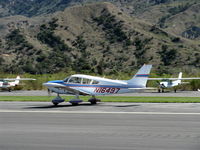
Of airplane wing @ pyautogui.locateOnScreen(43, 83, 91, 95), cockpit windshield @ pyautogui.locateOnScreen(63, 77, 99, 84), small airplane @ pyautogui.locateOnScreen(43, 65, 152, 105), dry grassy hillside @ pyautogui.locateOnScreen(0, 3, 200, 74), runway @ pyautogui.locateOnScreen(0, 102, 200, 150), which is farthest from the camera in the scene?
dry grassy hillside @ pyautogui.locateOnScreen(0, 3, 200, 74)

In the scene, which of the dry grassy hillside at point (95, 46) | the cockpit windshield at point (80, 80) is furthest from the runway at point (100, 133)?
the dry grassy hillside at point (95, 46)

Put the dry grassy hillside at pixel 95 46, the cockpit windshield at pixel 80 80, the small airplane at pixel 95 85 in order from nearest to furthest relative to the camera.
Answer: the small airplane at pixel 95 85 → the cockpit windshield at pixel 80 80 → the dry grassy hillside at pixel 95 46

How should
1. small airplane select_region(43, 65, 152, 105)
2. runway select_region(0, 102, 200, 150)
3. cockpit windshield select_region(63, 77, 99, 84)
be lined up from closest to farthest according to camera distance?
runway select_region(0, 102, 200, 150) < small airplane select_region(43, 65, 152, 105) < cockpit windshield select_region(63, 77, 99, 84)

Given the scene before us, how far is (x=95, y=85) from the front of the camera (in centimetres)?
3083

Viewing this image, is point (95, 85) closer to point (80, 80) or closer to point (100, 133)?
point (80, 80)

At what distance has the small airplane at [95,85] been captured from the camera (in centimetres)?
3005

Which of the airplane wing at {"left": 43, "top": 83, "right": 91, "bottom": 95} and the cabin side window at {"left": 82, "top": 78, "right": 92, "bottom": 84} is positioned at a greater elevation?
the cabin side window at {"left": 82, "top": 78, "right": 92, "bottom": 84}

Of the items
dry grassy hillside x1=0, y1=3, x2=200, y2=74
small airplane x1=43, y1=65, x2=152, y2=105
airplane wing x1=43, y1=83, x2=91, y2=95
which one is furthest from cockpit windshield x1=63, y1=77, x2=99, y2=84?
dry grassy hillside x1=0, y1=3, x2=200, y2=74

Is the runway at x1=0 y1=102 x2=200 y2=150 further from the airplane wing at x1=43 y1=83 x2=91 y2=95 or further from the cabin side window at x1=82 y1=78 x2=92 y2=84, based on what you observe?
the cabin side window at x1=82 y1=78 x2=92 y2=84

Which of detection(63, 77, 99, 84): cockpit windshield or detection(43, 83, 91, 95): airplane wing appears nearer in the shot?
detection(43, 83, 91, 95): airplane wing

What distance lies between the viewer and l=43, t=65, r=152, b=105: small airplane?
98.6 feet

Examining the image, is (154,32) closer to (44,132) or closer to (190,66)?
(190,66)

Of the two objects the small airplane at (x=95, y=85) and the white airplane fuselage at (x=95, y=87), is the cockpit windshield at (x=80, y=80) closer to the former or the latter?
the small airplane at (x=95, y=85)

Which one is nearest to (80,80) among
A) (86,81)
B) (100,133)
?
(86,81)
